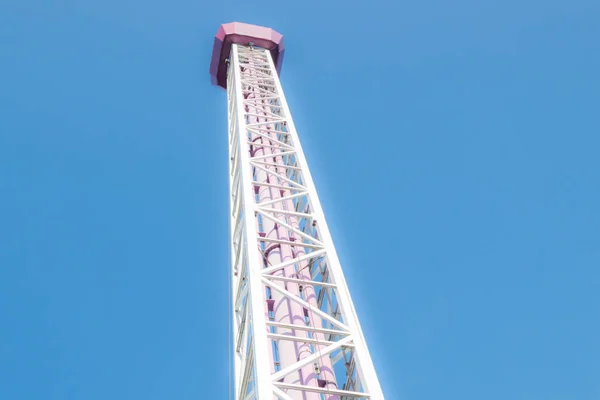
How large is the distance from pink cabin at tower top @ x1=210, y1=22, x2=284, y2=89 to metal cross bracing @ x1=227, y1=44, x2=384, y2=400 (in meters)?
8.29

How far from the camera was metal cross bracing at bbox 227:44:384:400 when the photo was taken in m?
10.4

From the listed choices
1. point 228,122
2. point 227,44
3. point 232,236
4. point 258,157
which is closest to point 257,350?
point 232,236

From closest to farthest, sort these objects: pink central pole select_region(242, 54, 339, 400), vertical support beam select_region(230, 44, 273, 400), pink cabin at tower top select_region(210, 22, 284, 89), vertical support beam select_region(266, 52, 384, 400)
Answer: vertical support beam select_region(230, 44, 273, 400) < vertical support beam select_region(266, 52, 384, 400) < pink central pole select_region(242, 54, 339, 400) < pink cabin at tower top select_region(210, 22, 284, 89)

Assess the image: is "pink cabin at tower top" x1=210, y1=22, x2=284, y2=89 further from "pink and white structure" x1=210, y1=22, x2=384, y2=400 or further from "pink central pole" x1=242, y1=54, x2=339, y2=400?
"pink central pole" x1=242, y1=54, x2=339, y2=400

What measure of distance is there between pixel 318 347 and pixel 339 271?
1941mm

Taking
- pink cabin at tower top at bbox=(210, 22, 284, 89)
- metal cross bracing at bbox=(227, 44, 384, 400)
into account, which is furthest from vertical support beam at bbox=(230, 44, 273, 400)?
pink cabin at tower top at bbox=(210, 22, 284, 89)

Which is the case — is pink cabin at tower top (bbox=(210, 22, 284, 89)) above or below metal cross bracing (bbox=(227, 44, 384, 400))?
above

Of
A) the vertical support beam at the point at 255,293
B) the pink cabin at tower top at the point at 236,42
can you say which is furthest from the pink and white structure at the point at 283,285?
the pink cabin at tower top at the point at 236,42

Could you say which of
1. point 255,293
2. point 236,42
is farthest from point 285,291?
point 236,42

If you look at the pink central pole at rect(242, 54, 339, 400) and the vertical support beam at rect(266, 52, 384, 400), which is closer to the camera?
the vertical support beam at rect(266, 52, 384, 400)

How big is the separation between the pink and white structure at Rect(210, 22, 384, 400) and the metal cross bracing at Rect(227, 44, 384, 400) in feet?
0.07

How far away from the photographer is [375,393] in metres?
9.73

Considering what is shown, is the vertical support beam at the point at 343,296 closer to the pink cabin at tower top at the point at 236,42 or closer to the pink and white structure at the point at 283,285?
the pink and white structure at the point at 283,285

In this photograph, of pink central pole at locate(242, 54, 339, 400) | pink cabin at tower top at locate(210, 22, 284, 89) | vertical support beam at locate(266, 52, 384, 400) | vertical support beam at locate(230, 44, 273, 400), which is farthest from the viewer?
pink cabin at tower top at locate(210, 22, 284, 89)
